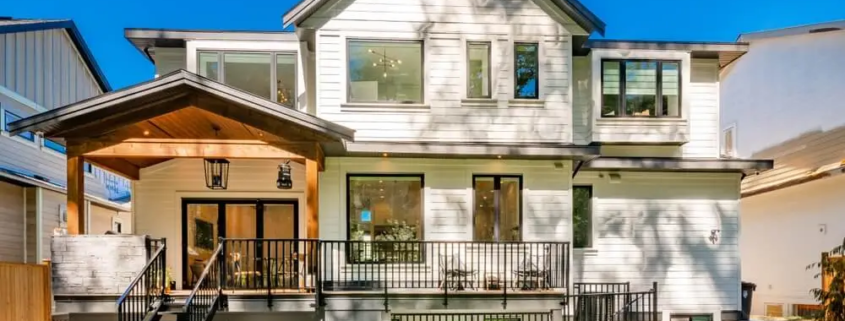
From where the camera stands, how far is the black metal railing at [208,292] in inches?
297

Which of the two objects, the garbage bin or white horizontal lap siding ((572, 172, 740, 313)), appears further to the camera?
the garbage bin

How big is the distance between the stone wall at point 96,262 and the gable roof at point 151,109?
66.0 inches

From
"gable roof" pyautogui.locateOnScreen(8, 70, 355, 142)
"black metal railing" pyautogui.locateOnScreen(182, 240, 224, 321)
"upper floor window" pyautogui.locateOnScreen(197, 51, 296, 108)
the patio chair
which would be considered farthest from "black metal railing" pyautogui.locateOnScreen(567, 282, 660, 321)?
"upper floor window" pyautogui.locateOnScreen(197, 51, 296, 108)

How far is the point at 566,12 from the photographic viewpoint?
10391 mm

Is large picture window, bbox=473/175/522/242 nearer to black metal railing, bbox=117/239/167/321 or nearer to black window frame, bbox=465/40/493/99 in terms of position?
black window frame, bbox=465/40/493/99

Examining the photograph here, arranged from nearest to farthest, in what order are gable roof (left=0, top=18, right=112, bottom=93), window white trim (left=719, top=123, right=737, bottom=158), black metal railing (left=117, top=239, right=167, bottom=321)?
black metal railing (left=117, top=239, right=167, bottom=321) < gable roof (left=0, top=18, right=112, bottom=93) < window white trim (left=719, top=123, right=737, bottom=158)

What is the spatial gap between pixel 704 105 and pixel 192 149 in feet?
32.7

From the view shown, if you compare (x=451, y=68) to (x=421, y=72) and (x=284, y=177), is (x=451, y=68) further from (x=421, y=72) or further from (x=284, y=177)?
(x=284, y=177)

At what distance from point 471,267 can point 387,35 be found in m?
4.48

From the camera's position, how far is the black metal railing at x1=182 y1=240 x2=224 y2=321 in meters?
7.55

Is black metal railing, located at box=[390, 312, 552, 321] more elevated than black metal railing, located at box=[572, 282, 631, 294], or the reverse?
black metal railing, located at box=[572, 282, 631, 294]

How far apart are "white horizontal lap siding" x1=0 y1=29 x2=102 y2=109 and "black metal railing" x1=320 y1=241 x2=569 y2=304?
30.5 feet

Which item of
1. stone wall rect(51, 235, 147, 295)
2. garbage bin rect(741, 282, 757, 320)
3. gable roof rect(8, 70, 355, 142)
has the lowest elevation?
garbage bin rect(741, 282, 757, 320)

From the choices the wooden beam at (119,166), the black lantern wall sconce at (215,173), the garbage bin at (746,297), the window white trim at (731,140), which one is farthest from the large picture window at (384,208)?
the window white trim at (731,140)
